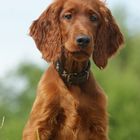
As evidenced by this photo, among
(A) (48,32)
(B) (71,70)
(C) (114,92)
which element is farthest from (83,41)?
(C) (114,92)

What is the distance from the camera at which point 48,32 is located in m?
12.0

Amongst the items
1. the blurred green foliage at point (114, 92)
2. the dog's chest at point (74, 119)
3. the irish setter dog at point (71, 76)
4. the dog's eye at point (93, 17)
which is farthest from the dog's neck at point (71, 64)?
the blurred green foliage at point (114, 92)

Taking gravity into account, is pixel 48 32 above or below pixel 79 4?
below

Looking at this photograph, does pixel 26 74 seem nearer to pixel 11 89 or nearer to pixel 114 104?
pixel 11 89

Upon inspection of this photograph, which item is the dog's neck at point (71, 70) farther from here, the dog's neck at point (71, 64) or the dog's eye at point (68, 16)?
the dog's eye at point (68, 16)

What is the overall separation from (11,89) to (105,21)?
57.8 m

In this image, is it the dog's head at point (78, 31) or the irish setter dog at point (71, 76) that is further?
the irish setter dog at point (71, 76)

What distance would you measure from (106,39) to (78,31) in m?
1.04

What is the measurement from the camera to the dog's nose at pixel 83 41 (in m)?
11.0

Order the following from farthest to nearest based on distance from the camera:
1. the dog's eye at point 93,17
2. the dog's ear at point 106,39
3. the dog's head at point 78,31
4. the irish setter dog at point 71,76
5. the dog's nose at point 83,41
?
the dog's ear at point 106,39
the dog's eye at point 93,17
the irish setter dog at point 71,76
the dog's head at point 78,31
the dog's nose at point 83,41

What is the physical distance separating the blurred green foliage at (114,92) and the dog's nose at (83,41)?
31.7m

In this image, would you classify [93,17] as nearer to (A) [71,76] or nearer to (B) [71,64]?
(B) [71,64]

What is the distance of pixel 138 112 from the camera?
5150 cm

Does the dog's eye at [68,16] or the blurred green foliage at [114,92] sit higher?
the dog's eye at [68,16]
